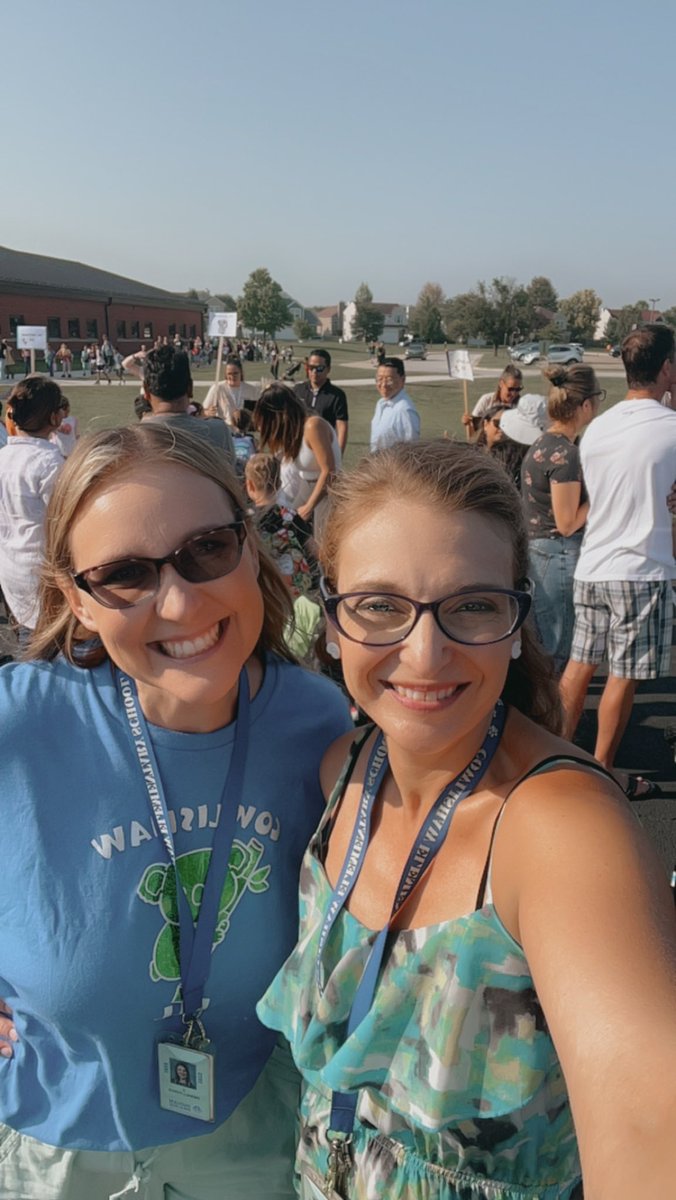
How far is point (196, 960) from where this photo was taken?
156cm

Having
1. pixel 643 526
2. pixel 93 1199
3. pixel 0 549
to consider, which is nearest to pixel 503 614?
pixel 93 1199

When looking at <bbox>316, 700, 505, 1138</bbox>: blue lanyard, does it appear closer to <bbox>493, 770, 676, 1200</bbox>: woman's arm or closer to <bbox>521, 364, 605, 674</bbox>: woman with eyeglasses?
<bbox>493, 770, 676, 1200</bbox>: woman's arm

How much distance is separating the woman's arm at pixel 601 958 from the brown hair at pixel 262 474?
13.3ft

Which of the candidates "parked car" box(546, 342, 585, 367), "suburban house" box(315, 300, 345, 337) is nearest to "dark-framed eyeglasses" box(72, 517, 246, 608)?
"parked car" box(546, 342, 585, 367)

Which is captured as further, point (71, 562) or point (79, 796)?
point (71, 562)

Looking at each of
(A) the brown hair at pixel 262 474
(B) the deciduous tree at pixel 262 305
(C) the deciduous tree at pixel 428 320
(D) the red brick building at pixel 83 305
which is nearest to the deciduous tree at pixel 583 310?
(C) the deciduous tree at pixel 428 320

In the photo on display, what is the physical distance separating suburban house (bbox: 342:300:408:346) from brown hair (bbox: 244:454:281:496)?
124 m

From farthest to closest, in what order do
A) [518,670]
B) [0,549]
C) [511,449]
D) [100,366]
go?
[100,366] < [511,449] < [0,549] < [518,670]

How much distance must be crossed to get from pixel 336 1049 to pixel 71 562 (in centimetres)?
102

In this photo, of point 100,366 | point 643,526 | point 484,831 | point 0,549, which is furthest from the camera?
point 100,366

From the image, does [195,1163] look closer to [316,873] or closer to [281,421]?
[316,873]

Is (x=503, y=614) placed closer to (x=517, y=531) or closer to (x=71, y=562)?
(x=517, y=531)

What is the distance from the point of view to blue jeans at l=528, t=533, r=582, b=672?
197 inches

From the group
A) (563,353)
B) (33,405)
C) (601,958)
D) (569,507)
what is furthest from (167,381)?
(563,353)
